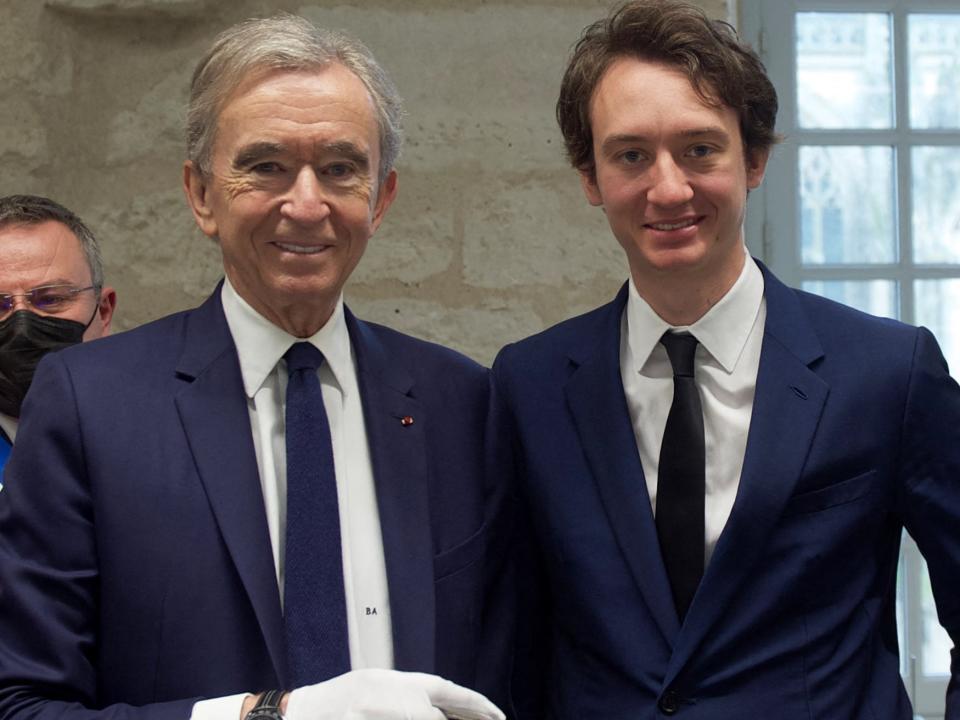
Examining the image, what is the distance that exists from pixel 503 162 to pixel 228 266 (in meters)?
1.35

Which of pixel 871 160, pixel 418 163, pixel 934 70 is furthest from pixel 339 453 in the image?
pixel 934 70

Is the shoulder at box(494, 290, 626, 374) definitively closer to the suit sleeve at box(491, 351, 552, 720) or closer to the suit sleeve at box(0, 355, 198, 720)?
the suit sleeve at box(491, 351, 552, 720)

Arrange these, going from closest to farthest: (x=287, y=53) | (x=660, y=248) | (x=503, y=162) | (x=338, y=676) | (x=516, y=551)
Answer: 1. (x=338, y=676)
2. (x=287, y=53)
3. (x=660, y=248)
4. (x=516, y=551)
5. (x=503, y=162)

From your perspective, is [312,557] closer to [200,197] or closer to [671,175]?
[200,197]

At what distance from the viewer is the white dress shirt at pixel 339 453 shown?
1.64 m

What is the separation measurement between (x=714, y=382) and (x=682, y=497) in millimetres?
170

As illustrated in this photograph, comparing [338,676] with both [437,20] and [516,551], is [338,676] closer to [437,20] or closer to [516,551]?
[516,551]

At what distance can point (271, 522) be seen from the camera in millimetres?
1630

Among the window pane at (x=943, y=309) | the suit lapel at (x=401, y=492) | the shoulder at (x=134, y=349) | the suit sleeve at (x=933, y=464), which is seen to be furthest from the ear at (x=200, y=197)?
the window pane at (x=943, y=309)

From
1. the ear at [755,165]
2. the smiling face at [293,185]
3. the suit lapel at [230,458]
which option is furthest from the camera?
the ear at [755,165]

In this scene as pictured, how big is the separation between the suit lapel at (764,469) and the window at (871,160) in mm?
1481

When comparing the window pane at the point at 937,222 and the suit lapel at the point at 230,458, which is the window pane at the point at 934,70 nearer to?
the window pane at the point at 937,222

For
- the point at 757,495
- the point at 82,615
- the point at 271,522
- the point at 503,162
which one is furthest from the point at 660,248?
the point at 503,162

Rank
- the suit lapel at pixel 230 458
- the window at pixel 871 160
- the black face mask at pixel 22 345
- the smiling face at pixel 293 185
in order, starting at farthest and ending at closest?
the window at pixel 871 160
the black face mask at pixel 22 345
the smiling face at pixel 293 185
the suit lapel at pixel 230 458
